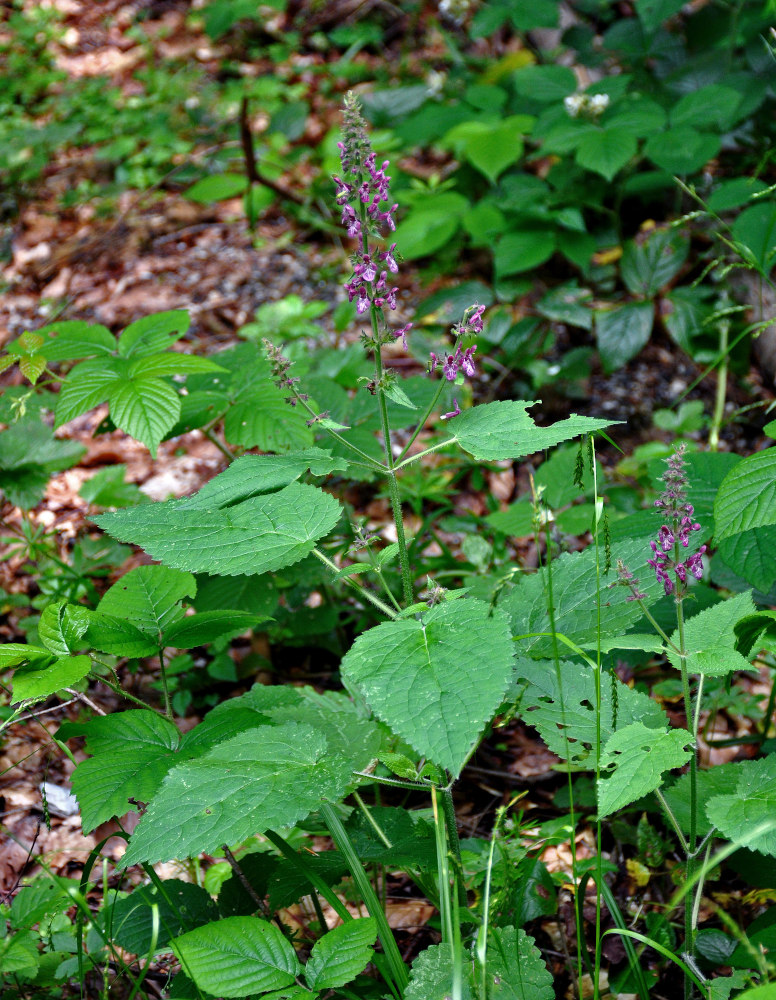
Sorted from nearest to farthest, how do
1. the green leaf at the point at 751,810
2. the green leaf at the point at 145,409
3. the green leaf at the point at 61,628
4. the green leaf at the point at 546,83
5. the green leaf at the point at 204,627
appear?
the green leaf at the point at 751,810
the green leaf at the point at 61,628
the green leaf at the point at 204,627
the green leaf at the point at 145,409
the green leaf at the point at 546,83

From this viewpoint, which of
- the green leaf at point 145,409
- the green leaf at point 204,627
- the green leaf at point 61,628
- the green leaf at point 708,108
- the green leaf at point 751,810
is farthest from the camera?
the green leaf at point 708,108

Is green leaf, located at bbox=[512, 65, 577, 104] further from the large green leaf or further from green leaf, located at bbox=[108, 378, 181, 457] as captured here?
the large green leaf

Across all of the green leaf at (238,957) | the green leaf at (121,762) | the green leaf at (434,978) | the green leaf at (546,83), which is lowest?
the green leaf at (434,978)

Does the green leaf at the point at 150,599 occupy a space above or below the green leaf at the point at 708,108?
below

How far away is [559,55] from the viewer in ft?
15.6

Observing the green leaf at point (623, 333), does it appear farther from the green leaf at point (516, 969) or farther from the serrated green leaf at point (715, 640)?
the green leaf at point (516, 969)

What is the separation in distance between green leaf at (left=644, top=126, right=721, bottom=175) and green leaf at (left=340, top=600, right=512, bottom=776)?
280 cm

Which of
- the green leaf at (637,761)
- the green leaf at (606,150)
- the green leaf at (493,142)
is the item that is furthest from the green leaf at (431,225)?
the green leaf at (637,761)

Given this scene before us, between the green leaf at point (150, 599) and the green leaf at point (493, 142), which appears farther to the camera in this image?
the green leaf at point (493, 142)

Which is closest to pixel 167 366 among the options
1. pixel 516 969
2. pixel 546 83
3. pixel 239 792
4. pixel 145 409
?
pixel 145 409

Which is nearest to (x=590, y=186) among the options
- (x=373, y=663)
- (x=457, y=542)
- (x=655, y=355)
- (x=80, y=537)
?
(x=655, y=355)

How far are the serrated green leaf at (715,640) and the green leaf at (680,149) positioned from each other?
8.15 ft

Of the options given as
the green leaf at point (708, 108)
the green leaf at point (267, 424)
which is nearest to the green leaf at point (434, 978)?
the green leaf at point (267, 424)

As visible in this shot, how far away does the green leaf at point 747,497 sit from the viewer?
1.64 m
